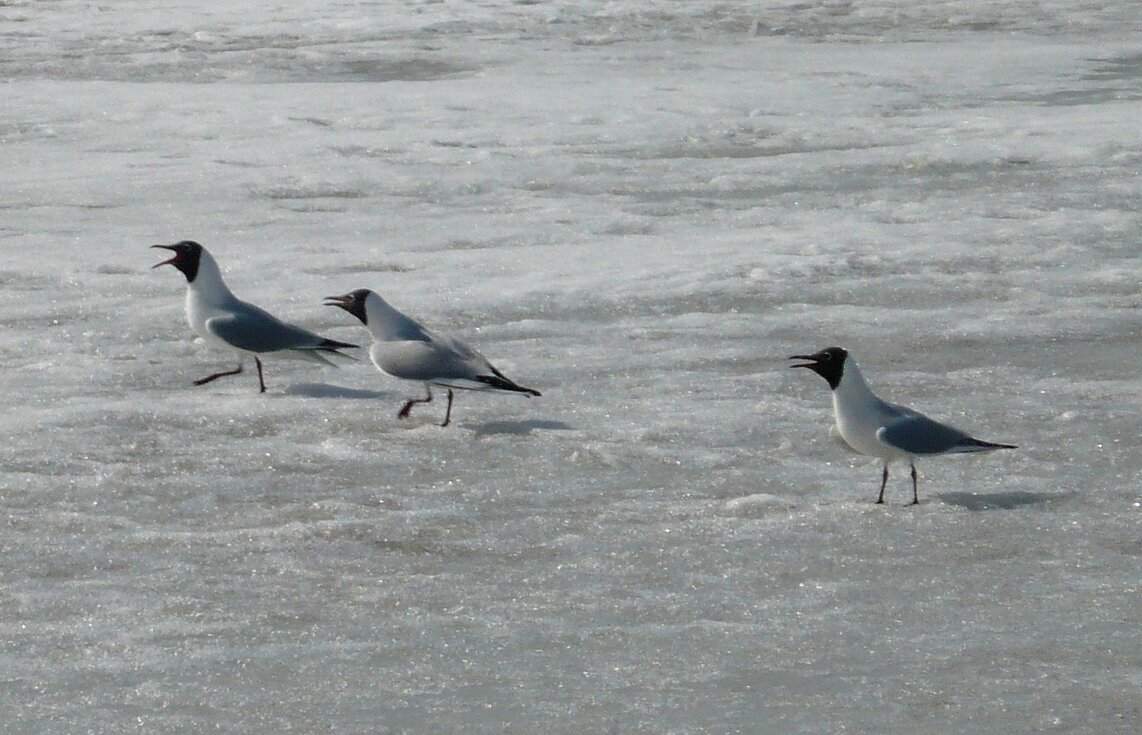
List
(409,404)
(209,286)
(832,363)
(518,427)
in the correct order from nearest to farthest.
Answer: (832,363) < (518,427) < (409,404) < (209,286)

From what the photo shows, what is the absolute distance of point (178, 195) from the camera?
28.5 feet

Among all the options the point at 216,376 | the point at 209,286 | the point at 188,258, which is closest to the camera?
the point at 216,376

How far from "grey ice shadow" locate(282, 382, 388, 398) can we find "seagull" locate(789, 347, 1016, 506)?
1695 millimetres

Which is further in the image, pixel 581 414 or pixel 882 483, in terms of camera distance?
pixel 581 414

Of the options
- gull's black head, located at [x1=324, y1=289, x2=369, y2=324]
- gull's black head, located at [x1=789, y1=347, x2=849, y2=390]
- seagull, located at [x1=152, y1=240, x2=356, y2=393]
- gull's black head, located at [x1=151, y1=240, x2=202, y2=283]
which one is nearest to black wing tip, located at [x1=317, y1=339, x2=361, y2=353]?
seagull, located at [x1=152, y1=240, x2=356, y2=393]

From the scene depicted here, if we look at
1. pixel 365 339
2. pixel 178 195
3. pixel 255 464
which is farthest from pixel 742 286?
pixel 178 195

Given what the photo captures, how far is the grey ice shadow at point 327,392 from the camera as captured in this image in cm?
563

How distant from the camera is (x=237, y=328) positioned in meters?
5.66

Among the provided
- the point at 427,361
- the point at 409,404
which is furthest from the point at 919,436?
the point at 409,404

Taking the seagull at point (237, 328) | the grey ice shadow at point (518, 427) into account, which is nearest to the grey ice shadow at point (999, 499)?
the grey ice shadow at point (518, 427)

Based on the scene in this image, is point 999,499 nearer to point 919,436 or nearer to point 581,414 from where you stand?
point 919,436

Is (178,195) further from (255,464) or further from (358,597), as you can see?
(358,597)

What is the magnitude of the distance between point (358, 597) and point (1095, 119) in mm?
7694

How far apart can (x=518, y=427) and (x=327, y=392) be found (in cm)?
80
